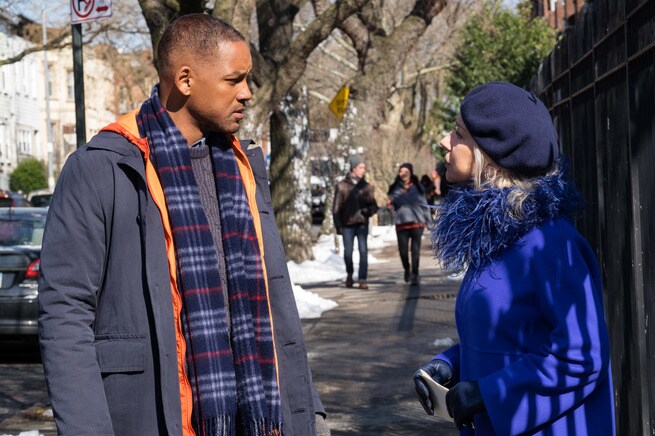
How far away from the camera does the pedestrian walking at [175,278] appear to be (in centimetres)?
310

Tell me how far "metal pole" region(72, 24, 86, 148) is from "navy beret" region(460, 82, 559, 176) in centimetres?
725

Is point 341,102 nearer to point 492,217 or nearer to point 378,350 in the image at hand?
point 378,350

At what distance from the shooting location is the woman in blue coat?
9.89 feet

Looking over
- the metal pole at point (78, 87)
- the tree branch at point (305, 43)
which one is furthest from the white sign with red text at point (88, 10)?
the tree branch at point (305, 43)

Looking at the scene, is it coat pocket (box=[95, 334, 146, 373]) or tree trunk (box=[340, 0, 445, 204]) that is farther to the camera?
tree trunk (box=[340, 0, 445, 204])

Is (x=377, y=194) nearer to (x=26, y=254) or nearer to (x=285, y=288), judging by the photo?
(x=26, y=254)

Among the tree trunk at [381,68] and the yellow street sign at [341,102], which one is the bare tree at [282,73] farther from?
the tree trunk at [381,68]

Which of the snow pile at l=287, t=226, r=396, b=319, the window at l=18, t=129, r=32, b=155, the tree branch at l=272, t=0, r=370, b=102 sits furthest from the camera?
the window at l=18, t=129, r=32, b=155

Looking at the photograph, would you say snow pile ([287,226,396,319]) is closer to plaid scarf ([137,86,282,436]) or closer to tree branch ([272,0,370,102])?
tree branch ([272,0,370,102])

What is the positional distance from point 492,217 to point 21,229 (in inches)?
373

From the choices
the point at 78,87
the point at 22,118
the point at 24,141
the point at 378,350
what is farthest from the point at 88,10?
the point at 24,141

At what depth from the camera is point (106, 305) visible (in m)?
3.14

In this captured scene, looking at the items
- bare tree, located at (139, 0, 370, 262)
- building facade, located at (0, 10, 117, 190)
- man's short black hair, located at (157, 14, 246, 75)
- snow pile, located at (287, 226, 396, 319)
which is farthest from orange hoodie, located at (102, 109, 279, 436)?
building facade, located at (0, 10, 117, 190)

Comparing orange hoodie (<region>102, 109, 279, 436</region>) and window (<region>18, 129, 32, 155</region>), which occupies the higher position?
window (<region>18, 129, 32, 155</region>)
